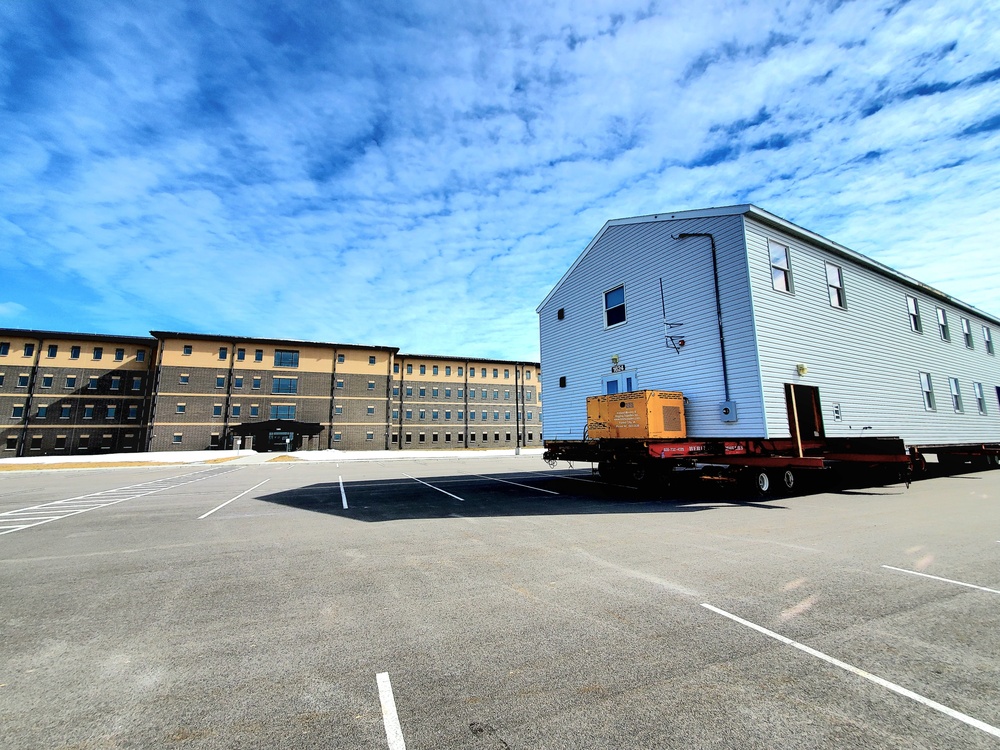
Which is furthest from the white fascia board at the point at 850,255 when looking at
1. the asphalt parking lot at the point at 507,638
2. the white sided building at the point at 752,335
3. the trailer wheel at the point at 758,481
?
the asphalt parking lot at the point at 507,638

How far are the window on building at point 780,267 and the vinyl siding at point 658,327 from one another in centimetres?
153

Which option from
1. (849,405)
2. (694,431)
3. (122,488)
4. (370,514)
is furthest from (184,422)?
(849,405)

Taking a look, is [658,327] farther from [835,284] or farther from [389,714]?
[389,714]

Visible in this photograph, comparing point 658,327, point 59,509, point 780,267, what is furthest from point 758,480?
point 59,509

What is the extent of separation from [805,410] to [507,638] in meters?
13.3

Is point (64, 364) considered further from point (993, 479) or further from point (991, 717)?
point (993, 479)

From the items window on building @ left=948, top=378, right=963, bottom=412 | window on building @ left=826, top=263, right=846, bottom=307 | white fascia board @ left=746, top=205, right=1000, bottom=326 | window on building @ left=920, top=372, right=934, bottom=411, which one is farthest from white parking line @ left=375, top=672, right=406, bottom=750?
window on building @ left=948, top=378, right=963, bottom=412

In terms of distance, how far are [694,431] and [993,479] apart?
13.6 meters

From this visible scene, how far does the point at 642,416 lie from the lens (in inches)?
484

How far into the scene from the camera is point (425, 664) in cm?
338

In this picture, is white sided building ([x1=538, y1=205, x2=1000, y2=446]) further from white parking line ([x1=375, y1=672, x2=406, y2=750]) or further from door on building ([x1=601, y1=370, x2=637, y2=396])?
white parking line ([x1=375, y1=672, x2=406, y2=750])

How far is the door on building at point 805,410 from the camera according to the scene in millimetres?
12680

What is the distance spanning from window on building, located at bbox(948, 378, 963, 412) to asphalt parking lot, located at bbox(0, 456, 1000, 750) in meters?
15.7

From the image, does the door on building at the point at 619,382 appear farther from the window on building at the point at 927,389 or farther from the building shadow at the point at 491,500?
the window on building at the point at 927,389
